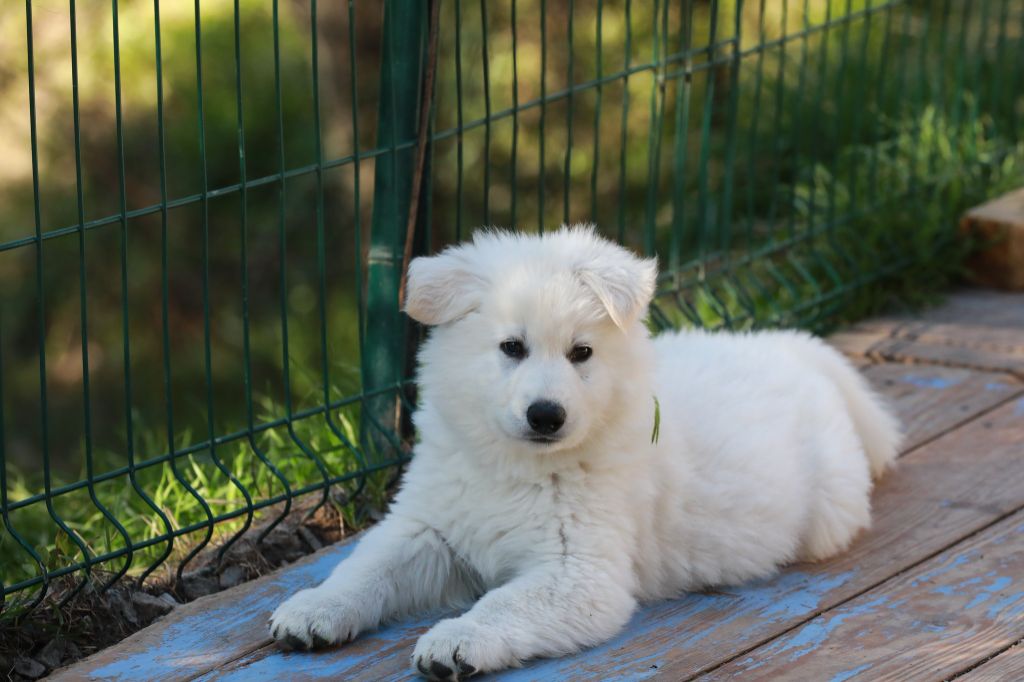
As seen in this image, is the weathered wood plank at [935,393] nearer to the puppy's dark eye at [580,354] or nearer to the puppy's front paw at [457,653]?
the puppy's dark eye at [580,354]

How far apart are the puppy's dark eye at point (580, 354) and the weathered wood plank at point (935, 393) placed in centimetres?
161

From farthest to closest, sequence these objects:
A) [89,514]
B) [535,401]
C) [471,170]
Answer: [471,170] < [89,514] < [535,401]

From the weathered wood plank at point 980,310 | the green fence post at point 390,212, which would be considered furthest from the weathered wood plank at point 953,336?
the green fence post at point 390,212

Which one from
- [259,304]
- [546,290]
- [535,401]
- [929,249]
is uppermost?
[546,290]

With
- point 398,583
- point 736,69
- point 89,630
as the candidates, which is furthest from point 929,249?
point 89,630

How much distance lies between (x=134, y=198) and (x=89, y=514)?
575cm

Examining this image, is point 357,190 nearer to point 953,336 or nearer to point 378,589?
point 378,589

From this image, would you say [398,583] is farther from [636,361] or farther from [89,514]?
[89,514]

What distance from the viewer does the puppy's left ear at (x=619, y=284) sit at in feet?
10.7

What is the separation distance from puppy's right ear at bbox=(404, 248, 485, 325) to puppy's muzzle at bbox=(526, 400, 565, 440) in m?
0.33

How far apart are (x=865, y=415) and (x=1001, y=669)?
120cm

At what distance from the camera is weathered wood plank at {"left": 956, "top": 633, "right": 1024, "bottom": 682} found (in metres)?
3.04

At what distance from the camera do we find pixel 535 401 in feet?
10.4

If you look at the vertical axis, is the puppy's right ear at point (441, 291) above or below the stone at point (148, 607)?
above
